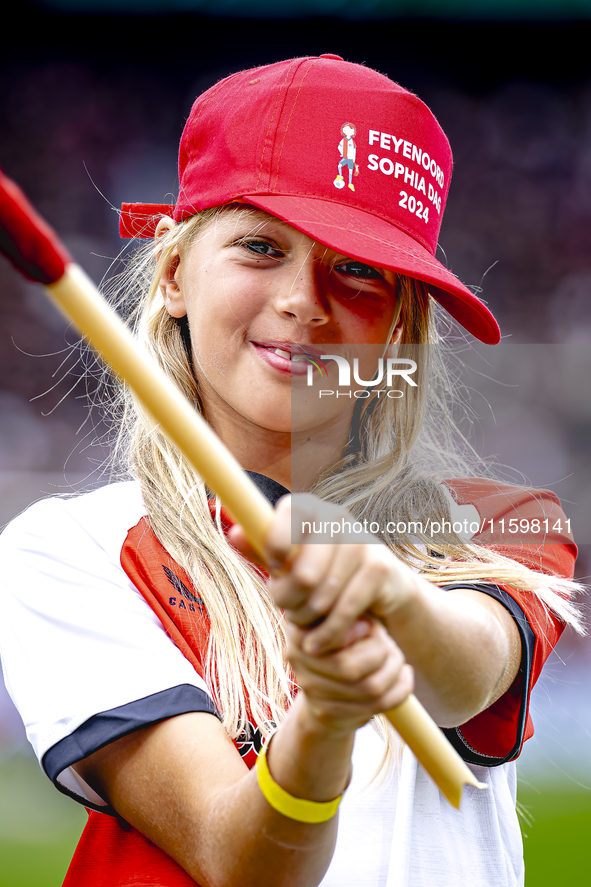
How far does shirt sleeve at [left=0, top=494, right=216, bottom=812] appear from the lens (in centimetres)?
61

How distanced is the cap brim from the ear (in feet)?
0.53

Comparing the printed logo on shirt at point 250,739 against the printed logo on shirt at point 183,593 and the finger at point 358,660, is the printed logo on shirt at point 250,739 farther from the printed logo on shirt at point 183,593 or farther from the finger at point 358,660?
the finger at point 358,660

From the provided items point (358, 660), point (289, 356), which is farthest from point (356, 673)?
point (289, 356)

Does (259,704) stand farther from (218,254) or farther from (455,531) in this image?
(218,254)

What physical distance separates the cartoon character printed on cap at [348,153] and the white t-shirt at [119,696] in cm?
37

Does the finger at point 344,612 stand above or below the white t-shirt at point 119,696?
above

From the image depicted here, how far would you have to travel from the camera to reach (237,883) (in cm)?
53

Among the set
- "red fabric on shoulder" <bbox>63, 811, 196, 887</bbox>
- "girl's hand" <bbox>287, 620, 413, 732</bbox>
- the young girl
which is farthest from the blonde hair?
"girl's hand" <bbox>287, 620, 413, 732</bbox>

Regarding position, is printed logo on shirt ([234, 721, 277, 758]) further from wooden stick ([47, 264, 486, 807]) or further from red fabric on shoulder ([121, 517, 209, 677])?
wooden stick ([47, 264, 486, 807])

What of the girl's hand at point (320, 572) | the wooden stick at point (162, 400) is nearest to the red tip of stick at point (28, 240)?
the wooden stick at point (162, 400)

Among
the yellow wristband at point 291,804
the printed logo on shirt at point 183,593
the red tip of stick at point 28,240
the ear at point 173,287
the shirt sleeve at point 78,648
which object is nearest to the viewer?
the red tip of stick at point 28,240

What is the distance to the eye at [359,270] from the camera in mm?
795

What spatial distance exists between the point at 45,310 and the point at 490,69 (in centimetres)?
181

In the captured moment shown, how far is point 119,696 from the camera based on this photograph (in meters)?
0.62
